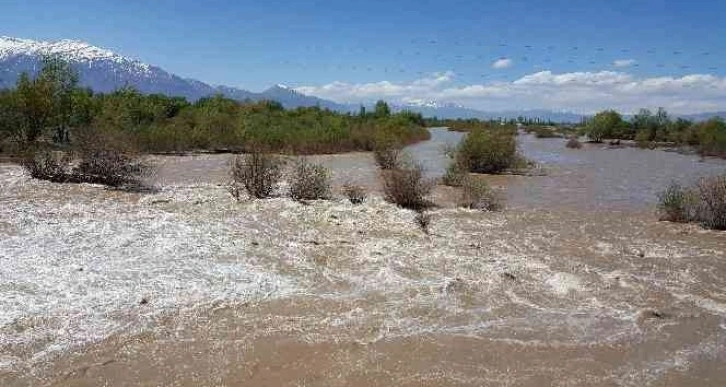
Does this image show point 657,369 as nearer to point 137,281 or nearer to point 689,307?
point 689,307

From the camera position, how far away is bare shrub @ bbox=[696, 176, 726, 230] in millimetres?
14273

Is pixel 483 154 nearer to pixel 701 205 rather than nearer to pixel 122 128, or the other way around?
pixel 701 205

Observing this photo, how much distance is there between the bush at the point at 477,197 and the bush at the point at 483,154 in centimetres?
890

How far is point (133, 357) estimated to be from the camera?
6.43 metres

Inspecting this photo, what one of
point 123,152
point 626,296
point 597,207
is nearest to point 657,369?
point 626,296

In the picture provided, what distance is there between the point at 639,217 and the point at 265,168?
1026 centimetres

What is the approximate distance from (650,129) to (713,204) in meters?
52.8

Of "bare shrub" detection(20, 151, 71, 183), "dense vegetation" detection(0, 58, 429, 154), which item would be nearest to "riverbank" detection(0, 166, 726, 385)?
"bare shrub" detection(20, 151, 71, 183)

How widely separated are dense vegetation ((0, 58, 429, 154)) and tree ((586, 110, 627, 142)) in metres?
30.0

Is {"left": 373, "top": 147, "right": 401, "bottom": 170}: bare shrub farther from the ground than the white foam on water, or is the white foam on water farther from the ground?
{"left": 373, "top": 147, "right": 401, "bottom": 170}: bare shrub

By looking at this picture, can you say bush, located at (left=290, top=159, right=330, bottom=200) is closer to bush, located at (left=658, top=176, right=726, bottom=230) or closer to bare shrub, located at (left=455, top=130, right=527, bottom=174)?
bush, located at (left=658, top=176, right=726, bottom=230)

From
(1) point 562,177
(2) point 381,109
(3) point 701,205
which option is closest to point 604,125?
(2) point 381,109

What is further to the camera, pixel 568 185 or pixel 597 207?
pixel 568 185

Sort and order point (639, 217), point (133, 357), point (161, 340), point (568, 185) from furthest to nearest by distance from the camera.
Result: point (568, 185) → point (639, 217) → point (161, 340) → point (133, 357)
